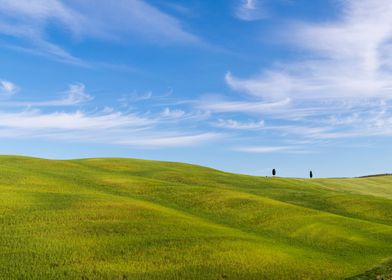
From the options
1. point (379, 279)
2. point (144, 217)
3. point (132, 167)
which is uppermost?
point (132, 167)

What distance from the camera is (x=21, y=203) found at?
37.1m

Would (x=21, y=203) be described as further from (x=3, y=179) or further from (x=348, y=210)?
(x=348, y=210)

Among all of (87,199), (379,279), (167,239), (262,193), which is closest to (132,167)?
(262,193)

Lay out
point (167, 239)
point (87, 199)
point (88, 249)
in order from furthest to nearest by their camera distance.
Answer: point (87, 199) < point (167, 239) < point (88, 249)

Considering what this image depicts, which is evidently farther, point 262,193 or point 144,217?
point 262,193

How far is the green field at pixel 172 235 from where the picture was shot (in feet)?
87.6

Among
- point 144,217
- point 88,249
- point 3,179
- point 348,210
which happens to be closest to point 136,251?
point 88,249

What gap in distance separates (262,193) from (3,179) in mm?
28622

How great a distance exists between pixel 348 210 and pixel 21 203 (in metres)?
32.3

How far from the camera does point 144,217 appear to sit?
35.6 meters

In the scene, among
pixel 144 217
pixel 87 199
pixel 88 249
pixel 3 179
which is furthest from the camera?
pixel 3 179

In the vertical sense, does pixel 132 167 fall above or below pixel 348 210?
above

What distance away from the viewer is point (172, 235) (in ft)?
104

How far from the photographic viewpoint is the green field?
26703mm
